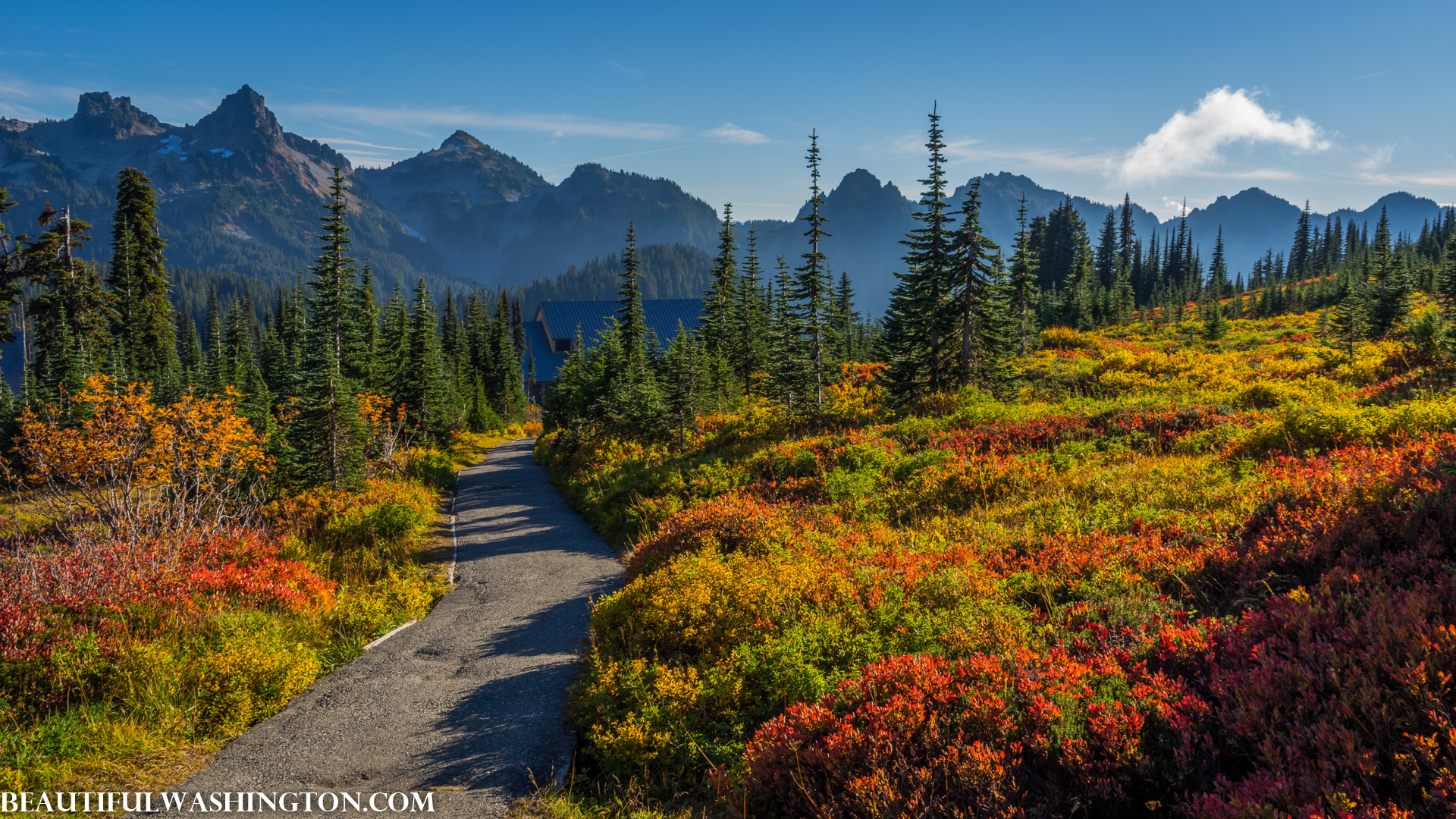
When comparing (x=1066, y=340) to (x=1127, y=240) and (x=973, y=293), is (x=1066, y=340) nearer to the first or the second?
(x=973, y=293)

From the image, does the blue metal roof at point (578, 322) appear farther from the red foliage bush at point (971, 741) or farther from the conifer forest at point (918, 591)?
the red foliage bush at point (971, 741)

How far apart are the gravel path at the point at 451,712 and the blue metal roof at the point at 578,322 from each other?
88810 mm

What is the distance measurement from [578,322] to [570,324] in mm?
2068

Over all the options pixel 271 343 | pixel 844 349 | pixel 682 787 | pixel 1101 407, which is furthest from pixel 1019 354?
pixel 271 343

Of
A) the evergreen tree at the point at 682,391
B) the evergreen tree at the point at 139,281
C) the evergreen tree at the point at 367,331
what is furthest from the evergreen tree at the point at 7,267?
the evergreen tree at the point at 682,391

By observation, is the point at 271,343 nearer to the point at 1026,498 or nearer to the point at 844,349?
the point at 844,349

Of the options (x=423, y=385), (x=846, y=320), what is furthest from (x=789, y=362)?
(x=846, y=320)

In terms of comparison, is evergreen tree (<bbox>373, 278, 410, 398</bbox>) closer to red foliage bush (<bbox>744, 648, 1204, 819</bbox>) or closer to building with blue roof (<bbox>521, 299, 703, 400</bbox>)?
red foliage bush (<bbox>744, 648, 1204, 819</bbox>)

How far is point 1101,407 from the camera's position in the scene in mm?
15492

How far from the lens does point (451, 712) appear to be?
7.37 metres

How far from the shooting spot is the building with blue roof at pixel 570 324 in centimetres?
10125

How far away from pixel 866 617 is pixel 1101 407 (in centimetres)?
1179

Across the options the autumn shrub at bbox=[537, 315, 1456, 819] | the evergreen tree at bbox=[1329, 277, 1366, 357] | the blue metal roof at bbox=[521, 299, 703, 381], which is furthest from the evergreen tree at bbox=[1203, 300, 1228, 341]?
the blue metal roof at bbox=[521, 299, 703, 381]

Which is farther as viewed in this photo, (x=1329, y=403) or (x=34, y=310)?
(x=34, y=310)
